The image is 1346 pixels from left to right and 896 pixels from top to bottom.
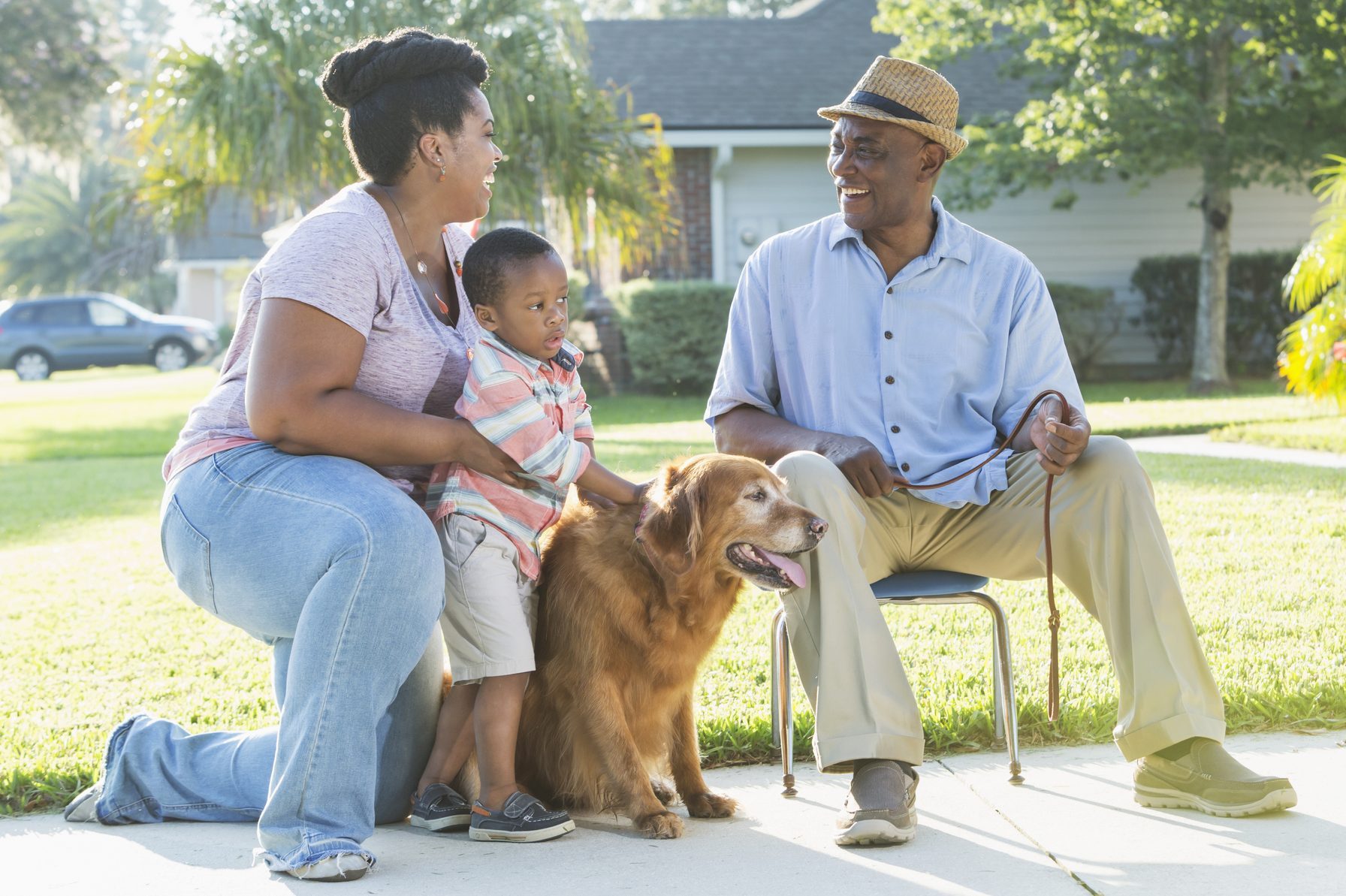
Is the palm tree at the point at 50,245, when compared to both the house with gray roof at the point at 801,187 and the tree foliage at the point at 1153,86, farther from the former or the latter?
the tree foliage at the point at 1153,86

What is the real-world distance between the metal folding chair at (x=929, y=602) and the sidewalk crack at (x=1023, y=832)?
14cm

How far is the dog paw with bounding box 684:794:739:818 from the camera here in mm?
3641

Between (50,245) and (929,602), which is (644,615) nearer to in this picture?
(929,602)

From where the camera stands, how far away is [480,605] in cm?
337

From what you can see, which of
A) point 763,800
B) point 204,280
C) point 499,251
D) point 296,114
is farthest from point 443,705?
point 204,280

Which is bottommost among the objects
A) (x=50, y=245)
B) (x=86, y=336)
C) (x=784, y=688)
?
(x=784, y=688)

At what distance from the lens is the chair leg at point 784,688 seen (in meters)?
3.75

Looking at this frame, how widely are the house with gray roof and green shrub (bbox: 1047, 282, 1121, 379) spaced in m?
0.62

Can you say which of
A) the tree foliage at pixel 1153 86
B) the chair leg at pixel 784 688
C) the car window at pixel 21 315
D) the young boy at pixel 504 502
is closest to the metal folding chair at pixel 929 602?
the chair leg at pixel 784 688

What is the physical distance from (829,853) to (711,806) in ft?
1.45

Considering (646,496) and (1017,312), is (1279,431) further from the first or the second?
(646,496)

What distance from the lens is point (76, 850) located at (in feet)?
11.2

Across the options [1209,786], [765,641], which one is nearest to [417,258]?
[1209,786]

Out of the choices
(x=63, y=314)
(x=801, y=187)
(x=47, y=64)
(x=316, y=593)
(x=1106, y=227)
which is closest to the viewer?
(x=316, y=593)
